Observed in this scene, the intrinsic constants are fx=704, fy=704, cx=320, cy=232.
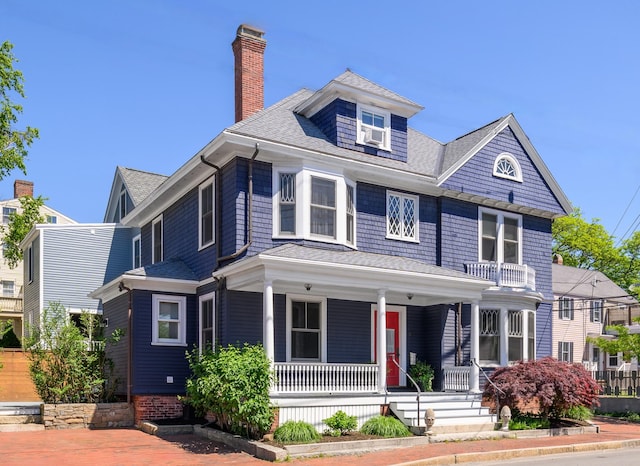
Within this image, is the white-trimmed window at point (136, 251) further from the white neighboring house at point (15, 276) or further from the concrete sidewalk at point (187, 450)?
the white neighboring house at point (15, 276)

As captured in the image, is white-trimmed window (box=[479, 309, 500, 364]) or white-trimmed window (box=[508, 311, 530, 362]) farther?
white-trimmed window (box=[508, 311, 530, 362])

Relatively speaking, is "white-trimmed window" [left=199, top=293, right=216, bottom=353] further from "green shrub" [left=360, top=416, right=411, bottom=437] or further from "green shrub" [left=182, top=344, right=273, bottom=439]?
"green shrub" [left=360, top=416, right=411, bottom=437]

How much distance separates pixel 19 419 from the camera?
17859 mm

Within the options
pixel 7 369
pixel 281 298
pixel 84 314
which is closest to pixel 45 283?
pixel 7 369

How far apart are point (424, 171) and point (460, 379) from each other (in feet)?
20.4

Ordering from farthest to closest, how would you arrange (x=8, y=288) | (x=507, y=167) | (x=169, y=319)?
(x=8, y=288)
(x=507, y=167)
(x=169, y=319)

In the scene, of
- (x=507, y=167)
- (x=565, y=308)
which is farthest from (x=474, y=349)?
(x=565, y=308)

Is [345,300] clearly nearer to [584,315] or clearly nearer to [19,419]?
[19,419]

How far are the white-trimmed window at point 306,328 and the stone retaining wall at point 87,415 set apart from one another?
15.5ft

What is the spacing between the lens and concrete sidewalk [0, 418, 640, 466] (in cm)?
1333

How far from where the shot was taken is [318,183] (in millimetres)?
18703

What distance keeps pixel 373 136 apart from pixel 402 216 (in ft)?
8.21

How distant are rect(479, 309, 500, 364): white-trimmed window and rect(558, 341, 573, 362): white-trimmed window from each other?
20435 mm

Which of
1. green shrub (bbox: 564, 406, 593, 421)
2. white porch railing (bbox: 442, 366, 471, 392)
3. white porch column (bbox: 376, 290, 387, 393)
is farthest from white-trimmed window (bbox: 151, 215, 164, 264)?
green shrub (bbox: 564, 406, 593, 421)
